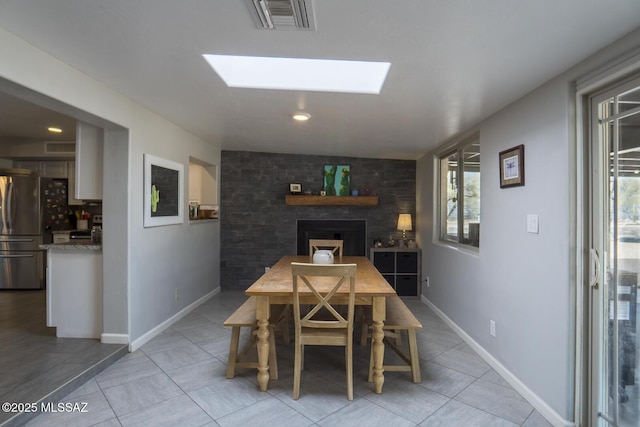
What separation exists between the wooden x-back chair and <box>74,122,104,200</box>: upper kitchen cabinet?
6.87 feet

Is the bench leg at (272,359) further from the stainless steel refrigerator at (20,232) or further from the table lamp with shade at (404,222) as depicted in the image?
the stainless steel refrigerator at (20,232)

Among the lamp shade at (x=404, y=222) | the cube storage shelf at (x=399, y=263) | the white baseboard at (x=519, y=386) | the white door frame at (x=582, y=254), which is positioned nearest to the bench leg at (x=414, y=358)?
the white baseboard at (x=519, y=386)

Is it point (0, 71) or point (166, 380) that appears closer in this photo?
point (0, 71)

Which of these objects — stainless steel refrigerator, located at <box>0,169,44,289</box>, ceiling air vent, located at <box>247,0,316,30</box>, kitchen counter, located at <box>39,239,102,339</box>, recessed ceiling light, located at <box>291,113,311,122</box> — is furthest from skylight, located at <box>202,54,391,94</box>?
stainless steel refrigerator, located at <box>0,169,44,289</box>

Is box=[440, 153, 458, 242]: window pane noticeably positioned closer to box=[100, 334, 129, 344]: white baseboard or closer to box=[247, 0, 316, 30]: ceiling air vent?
box=[247, 0, 316, 30]: ceiling air vent

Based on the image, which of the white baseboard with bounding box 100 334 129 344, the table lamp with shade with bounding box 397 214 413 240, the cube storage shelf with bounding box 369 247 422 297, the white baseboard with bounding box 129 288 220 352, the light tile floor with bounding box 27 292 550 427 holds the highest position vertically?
the table lamp with shade with bounding box 397 214 413 240

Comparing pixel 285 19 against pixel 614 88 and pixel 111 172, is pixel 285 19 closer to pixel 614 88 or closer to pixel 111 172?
pixel 614 88

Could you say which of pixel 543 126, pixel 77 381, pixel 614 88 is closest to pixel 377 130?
pixel 543 126

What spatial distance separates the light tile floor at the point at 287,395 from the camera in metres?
1.83

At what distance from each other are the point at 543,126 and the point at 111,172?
10.8 ft

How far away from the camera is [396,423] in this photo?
1812 mm

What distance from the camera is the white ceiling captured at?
130 cm

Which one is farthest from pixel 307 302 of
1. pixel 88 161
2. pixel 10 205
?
pixel 10 205

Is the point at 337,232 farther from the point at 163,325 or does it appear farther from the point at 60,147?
the point at 60,147
